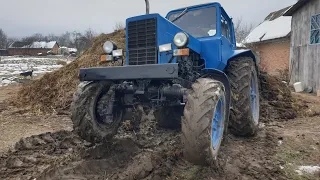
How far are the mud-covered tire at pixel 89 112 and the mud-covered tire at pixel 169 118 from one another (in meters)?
1.39

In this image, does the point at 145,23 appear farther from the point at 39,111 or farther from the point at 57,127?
the point at 39,111

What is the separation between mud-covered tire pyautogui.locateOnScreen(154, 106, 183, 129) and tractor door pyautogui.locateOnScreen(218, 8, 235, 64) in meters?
1.45

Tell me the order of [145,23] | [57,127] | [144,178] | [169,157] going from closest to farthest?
[144,178] → [169,157] → [145,23] → [57,127]

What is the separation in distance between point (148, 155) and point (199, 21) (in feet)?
9.68

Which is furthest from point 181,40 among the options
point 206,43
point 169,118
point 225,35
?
point 169,118

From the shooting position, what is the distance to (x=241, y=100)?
576 cm

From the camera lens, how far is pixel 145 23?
5039mm

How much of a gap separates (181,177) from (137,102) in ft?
5.57

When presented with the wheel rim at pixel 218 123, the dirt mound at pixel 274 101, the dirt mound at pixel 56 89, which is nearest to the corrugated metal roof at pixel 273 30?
the dirt mound at pixel 274 101

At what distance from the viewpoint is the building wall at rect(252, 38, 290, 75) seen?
20.7m

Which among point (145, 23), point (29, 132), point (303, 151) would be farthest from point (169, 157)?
point (29, 132)

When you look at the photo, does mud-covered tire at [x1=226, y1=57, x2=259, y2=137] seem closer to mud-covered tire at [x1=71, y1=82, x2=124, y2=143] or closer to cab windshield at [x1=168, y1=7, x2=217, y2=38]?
cab windshield at [x1=168, y1=7, x2=217, y2=38]

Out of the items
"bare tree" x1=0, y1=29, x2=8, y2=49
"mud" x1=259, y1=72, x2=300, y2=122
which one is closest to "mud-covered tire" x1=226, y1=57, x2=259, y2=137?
"mud" x1=259, y1=72, x2=300, y2=122

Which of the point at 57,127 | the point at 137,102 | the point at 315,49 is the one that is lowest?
the point at 57,127
